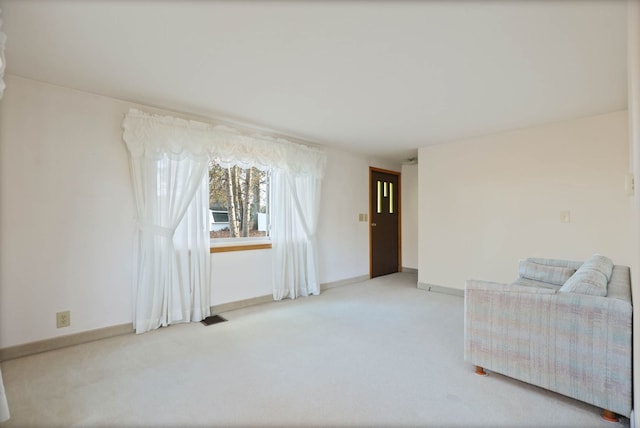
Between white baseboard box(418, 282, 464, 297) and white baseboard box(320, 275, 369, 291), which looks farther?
white baseboard box(320, 275, 369, 291)

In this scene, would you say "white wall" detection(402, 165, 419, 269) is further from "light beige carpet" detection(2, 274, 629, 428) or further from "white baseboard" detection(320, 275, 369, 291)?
"light beige carpet" detection(2, 274, 629, 428)

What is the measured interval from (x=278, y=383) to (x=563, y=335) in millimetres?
1769

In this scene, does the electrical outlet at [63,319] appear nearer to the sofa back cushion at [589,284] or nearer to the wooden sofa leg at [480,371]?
the wooden sofa leg at [480,371]

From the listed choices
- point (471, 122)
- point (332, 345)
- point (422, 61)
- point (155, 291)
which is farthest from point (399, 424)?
point (471, 122)

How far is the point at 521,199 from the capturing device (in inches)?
151

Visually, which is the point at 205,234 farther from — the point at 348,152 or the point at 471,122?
the point at 471,122

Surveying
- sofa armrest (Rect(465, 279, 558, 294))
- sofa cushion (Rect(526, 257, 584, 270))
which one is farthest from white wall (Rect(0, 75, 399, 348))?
sofa cushion (Rect(526, 257, 584, 270))

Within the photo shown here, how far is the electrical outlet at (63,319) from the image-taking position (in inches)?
101

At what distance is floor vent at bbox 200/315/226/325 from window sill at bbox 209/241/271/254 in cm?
72

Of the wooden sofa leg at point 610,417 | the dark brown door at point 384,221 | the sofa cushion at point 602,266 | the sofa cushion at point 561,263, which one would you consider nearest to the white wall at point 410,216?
the dark brown door at point 384,221

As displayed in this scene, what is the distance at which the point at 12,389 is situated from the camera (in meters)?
1.95

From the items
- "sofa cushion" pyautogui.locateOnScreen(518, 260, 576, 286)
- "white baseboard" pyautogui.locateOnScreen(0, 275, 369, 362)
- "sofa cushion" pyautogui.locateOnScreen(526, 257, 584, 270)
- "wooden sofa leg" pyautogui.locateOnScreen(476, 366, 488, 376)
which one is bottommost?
"wooden sofa leg" pyautogui.locateOnScreen(476, 366, 488, 376)

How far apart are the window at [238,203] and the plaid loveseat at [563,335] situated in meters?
2.72

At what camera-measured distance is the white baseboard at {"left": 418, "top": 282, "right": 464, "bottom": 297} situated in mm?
4359
